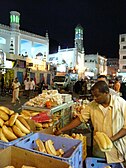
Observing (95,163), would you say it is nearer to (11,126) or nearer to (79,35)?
(11,126)

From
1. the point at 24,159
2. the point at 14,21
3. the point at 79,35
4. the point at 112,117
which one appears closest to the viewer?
the point at 24,159

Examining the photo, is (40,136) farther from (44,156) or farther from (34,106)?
(34,106)

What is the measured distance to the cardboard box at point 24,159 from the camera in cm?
211

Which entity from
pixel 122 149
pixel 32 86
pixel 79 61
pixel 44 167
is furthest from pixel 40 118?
pixel 79 61

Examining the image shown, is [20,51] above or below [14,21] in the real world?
below

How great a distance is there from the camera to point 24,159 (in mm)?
2250

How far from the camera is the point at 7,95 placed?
69.9ft

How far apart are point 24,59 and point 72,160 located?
94.7 ft

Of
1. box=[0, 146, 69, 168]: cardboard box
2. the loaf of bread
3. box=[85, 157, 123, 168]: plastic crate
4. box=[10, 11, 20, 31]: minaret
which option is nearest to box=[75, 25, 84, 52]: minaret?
box=[10, 11, 20, 31]: minaret

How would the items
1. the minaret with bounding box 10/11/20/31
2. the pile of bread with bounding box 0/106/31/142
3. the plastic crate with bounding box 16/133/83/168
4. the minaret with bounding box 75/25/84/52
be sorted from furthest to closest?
the minaret with bounding box 75/25/84/52, the minaret with bounding box 10/11/20/31, the pile of bread with bounding box 0/106/31/142, the plastic crate with bounding box 16/133/83/168

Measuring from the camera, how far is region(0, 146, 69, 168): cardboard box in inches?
83.2

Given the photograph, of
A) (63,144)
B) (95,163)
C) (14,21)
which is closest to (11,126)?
(63,144)

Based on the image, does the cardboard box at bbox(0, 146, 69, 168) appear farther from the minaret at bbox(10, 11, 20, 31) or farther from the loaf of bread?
the minaret at bbox(10, 11, 20, 31)

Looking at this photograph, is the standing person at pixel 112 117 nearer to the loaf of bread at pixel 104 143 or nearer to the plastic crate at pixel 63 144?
the loaf of bread at pixel 104 143
